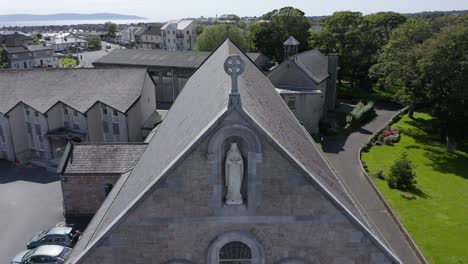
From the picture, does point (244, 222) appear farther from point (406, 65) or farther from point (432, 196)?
point (406, 65)

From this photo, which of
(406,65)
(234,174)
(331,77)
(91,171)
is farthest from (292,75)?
(234,174)

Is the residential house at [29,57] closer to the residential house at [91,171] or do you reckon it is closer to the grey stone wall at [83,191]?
the residential house at [91,171]

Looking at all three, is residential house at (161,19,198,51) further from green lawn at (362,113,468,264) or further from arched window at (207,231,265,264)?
arched window at (207,231,265,264)

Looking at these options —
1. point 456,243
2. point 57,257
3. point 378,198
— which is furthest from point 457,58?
point 57,257

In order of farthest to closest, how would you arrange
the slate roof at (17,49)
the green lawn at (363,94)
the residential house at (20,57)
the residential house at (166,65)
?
the slate roof at (17,49) < the residential house at (20,57) < the green lawn at (363,94) < the residential house at (166,65)

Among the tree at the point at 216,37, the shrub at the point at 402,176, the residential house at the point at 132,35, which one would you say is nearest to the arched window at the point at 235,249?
the shrub at the point at 402,176
